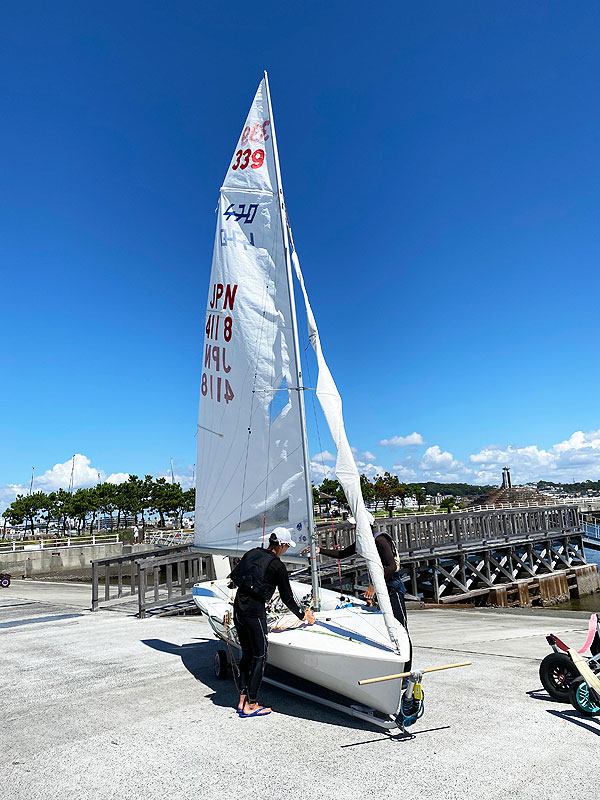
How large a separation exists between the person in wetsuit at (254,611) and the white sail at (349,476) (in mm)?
784

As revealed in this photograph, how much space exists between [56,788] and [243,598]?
1.82m

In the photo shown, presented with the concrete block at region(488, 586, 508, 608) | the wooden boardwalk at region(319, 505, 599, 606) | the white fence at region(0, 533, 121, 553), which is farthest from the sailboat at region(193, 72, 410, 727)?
the white fence at region(0, 533, 121, 553)

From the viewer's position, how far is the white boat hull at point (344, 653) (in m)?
3.91

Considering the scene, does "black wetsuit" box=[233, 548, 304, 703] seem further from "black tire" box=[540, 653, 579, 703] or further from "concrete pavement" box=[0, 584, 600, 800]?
"black tire" box=[540, 653, 579, 703]

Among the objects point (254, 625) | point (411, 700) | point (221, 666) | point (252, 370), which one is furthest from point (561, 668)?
point (252, 370)

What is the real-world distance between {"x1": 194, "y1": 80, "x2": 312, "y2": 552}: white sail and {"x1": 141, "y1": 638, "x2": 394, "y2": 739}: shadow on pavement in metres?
1.44

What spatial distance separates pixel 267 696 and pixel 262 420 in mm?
3214

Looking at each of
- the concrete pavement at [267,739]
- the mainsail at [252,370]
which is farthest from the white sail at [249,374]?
the concrete pavement at [267,739]

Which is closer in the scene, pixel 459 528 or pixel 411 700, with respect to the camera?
pixel 411 700

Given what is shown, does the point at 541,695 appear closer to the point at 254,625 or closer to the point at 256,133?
the point at 254,625

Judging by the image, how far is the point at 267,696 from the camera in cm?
504

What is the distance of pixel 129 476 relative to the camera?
60969 millimetres

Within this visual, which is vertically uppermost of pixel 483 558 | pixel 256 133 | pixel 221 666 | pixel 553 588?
pixel 256 133

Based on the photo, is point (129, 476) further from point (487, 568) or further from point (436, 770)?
point (436, 770)
